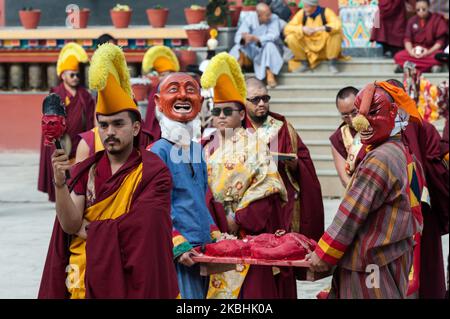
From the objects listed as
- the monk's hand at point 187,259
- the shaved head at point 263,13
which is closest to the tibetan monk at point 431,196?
the monk's hand at point 187,259

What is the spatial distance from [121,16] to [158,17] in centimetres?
51

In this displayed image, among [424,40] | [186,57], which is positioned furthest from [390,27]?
[186,57]

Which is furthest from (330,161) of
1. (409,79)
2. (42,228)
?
(409,79)

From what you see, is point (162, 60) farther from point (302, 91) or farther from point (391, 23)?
point (391, 23)

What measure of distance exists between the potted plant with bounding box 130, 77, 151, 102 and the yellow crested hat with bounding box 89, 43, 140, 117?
9002 millimetres

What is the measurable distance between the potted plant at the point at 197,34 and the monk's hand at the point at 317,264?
1046 cm

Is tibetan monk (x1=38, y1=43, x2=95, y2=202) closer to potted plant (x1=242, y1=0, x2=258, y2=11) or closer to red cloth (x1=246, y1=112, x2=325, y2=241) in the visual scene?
potted plant (x1=242, y1=0, x2=258, y2=11)

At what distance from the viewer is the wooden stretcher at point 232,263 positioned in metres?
6.04

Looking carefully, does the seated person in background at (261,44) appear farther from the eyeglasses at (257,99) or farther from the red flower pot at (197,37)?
the eyeglasses at (257,99)

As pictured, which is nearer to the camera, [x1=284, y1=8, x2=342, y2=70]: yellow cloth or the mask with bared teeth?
the mask with bared teeth

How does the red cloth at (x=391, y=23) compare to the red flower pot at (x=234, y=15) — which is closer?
the red cloth at (x=391, y=23)

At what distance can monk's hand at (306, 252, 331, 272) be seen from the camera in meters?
5.84

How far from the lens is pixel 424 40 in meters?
15.6

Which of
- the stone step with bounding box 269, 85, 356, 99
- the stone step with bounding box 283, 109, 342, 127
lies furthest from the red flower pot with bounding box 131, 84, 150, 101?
the stone step with bounding box 283, 109, 342, 127
